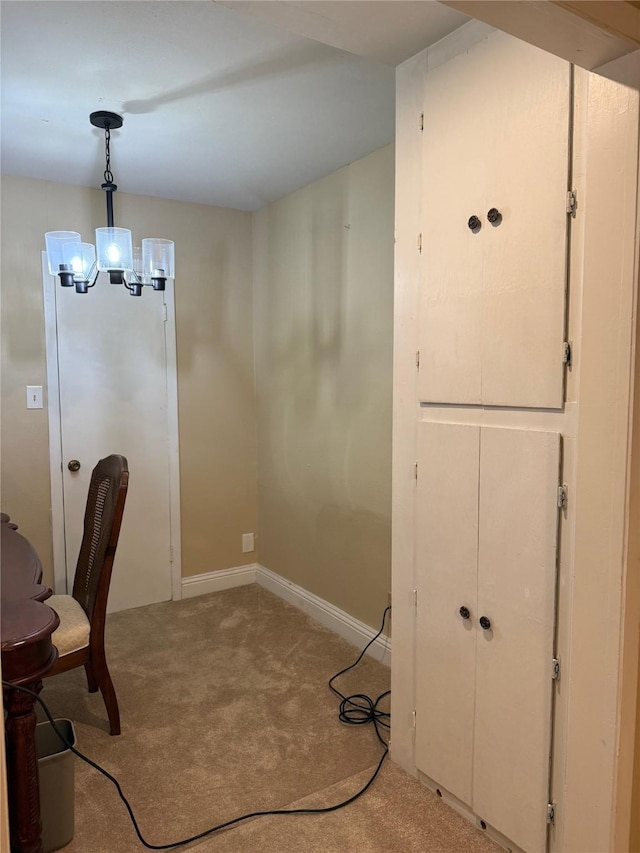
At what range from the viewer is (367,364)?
2.94 metres

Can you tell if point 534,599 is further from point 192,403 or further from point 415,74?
point 192,403

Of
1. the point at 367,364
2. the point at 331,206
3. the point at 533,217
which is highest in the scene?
the point at 331,206

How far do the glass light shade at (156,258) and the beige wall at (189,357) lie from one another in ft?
3.22

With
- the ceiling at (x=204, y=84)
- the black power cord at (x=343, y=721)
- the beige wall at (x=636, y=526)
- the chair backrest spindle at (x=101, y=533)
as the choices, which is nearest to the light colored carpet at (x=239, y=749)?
the black power cord at (x=343, y=721)

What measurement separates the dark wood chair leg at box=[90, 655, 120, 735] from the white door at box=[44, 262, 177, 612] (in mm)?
1267

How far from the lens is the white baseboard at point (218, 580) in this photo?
3807 millimetres

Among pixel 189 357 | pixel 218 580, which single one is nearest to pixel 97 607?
pixel 218 580

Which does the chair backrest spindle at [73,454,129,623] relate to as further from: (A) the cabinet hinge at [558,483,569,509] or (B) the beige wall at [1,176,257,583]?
(A) the cabinet hinge at [558,483,569,509]

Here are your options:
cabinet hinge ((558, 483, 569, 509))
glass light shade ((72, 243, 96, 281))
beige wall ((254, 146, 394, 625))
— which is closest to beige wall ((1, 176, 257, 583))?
beige wall ((254, 146, 394, 625))

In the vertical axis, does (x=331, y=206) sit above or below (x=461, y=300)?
above

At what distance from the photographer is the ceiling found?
1.70 m

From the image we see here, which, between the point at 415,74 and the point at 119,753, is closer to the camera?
the point at 415,74

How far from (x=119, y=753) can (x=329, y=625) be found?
137 cm

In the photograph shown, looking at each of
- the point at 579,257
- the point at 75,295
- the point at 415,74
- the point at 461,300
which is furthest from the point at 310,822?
the point at 75,295
